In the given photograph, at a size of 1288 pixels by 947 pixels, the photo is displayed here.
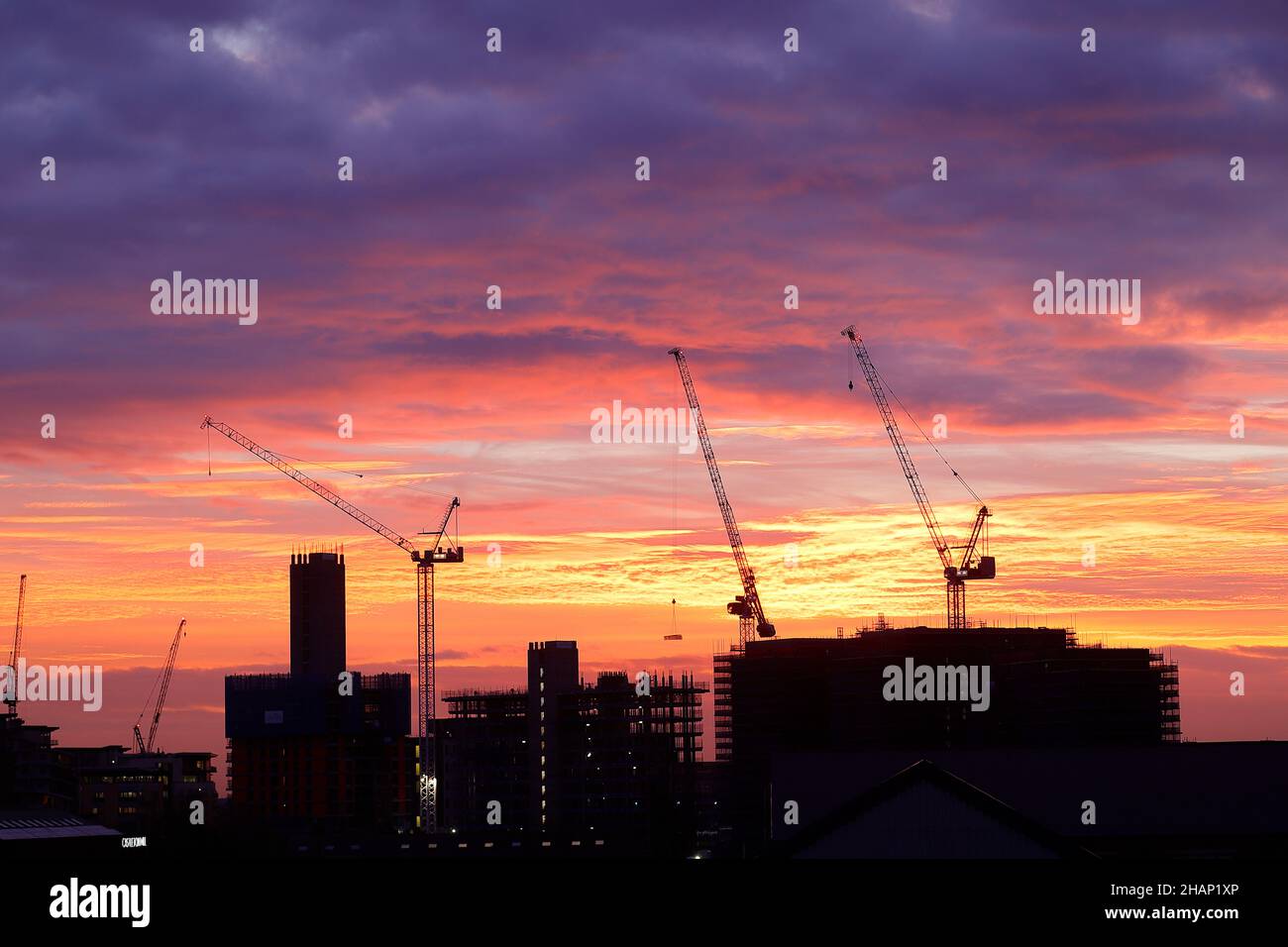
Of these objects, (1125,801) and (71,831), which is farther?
(71,831)
